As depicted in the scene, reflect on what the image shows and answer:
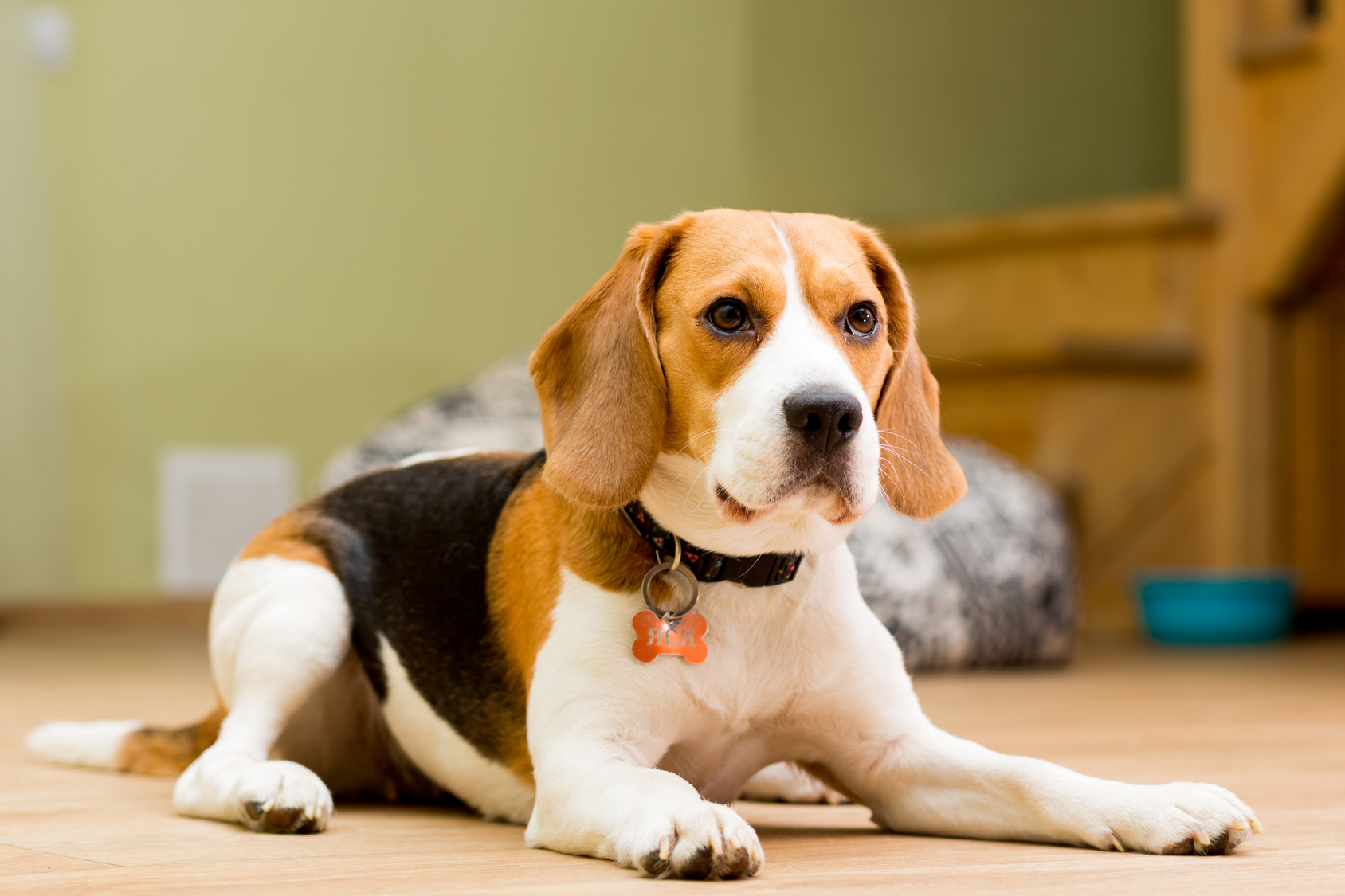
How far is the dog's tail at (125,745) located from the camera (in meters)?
2.43

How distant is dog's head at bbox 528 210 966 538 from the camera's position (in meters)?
Answer: 1.65

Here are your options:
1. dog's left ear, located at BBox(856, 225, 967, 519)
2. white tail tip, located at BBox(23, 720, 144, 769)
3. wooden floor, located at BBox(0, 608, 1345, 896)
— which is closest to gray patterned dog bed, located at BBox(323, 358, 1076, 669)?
wooden floor, located at BBox(0, 608, 1345, 896)

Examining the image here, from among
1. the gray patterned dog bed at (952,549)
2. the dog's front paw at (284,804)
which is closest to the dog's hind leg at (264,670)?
the dog's front paw at (284,804)

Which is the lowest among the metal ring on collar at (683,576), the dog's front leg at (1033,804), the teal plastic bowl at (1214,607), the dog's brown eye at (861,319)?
the teal plastic bowl at (1214,607)

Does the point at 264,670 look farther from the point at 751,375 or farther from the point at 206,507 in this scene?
the point at 206,507

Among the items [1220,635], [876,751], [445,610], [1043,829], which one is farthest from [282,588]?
[1220,635]

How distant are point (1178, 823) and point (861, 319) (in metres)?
0.65

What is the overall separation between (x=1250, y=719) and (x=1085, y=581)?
2.71 meters

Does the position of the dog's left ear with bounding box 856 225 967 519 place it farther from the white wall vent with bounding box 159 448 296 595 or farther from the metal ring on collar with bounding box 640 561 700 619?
the white wall vent with bounding box 159 448 296 595

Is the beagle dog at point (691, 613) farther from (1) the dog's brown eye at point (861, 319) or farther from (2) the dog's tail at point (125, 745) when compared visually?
(2) the dog's tail at point (125, 745)

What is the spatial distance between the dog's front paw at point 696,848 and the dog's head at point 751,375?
0.34 meters

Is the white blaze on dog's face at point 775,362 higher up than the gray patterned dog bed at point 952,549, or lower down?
higher up

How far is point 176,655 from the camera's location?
5125mm

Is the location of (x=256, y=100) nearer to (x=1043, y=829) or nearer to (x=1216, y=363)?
(x=1216, y=363)
